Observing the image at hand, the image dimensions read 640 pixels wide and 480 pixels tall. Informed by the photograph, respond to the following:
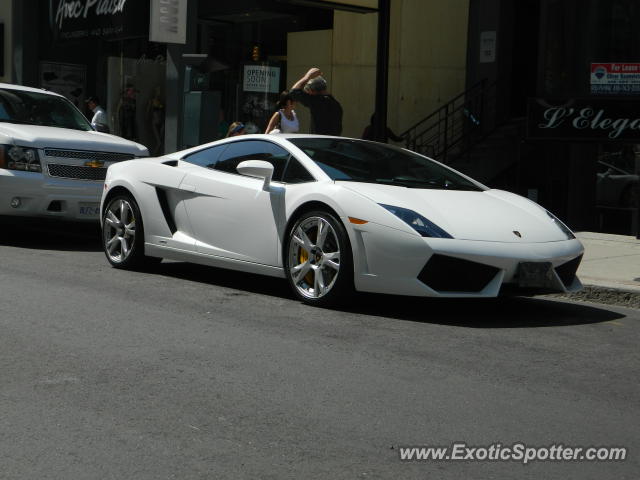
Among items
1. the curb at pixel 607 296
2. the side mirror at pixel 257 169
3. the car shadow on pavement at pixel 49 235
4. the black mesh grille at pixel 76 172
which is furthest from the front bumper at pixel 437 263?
the black mesh grille at pixel 76 172

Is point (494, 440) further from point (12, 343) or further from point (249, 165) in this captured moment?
point (249, 165)

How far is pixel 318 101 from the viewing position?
12992 mm

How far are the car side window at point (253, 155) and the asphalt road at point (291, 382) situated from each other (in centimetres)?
100

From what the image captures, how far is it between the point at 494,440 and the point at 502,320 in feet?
10.2

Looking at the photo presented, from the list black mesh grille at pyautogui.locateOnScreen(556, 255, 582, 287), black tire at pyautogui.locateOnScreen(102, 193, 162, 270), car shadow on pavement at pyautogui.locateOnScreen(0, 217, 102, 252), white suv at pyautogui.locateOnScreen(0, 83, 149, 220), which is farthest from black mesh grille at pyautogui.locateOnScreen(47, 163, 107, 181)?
black mesh grille at pyautogui.locateOnScreen(556, 255, 582, 287)

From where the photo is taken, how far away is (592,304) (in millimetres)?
8781

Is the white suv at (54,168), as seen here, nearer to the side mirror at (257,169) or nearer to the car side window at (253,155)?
the car side window at (253,155)

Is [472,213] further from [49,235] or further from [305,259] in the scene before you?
[49,235]

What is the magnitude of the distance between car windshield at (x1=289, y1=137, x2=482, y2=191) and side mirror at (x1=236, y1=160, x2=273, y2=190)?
1.24 feet

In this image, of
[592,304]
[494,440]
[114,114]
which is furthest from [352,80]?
[494,440]

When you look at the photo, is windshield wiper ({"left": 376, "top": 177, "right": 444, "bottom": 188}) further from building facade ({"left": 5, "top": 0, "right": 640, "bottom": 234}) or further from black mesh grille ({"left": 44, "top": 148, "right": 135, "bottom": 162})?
building facade ({"left": 5, "top": 0, "right": 640, "bottom": 234})

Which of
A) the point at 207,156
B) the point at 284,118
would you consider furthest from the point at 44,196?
the point at 284,118

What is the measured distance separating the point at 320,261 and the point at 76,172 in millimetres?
4850

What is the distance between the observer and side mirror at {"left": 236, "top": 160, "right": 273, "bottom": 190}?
8.05 metres
